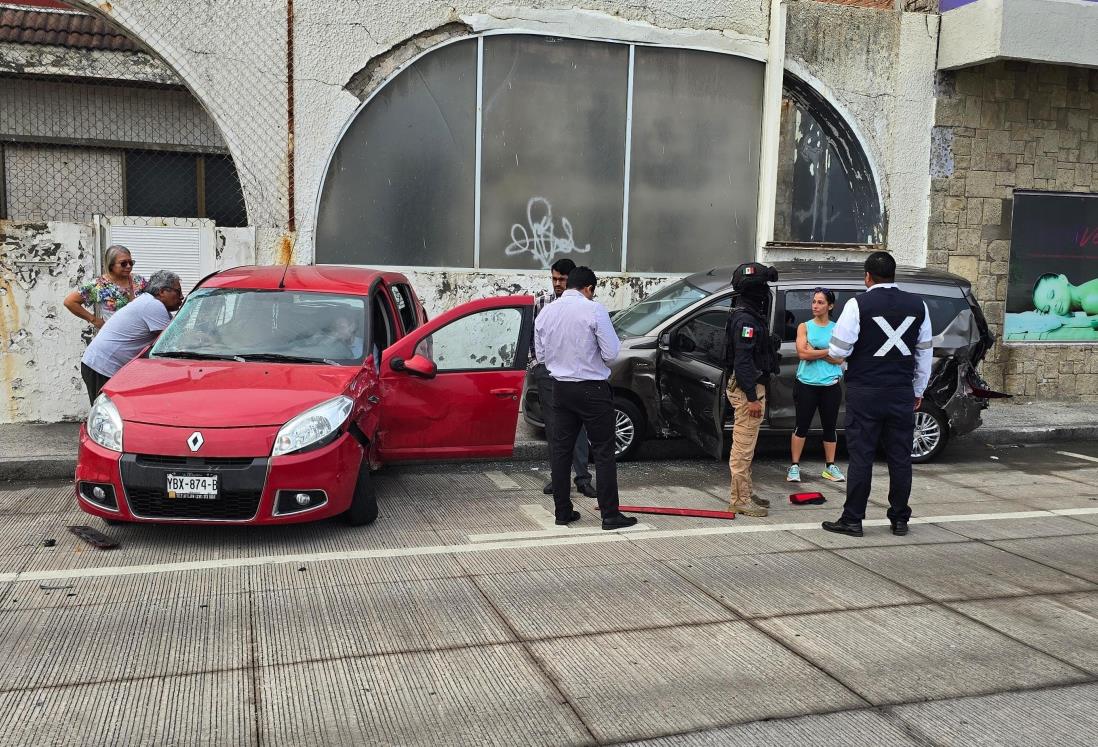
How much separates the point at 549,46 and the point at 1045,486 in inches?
277

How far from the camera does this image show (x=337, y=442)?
19.2ft

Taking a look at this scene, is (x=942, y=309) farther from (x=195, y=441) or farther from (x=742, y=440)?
(x=195, y=441)

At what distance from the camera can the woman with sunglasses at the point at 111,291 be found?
26.0 ft

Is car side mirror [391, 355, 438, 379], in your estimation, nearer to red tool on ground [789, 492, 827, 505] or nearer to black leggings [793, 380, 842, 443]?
red tool on ground [789, 492, 827, 505]

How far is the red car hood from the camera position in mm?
5648

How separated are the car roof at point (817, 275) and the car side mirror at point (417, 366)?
313cm

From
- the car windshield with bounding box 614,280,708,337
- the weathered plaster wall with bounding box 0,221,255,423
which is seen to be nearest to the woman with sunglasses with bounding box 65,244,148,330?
the weathered plaster wall with bounding box 0,221,255,423

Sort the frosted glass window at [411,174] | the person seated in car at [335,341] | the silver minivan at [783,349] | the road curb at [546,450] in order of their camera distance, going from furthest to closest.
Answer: the frosted glass window at [411,174]
the silver minivan at [783,349]
the road curb at [546,450]
the person seated in car at [335,341]

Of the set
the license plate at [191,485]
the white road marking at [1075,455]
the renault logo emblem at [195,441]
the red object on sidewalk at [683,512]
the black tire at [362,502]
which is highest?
the renault logo emblem at [195,441]

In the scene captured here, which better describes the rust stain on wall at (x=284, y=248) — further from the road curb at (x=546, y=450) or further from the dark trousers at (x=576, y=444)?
the dark trousers at (x=576, y=444)

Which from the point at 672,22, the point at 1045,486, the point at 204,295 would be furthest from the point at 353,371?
the point at 672,22

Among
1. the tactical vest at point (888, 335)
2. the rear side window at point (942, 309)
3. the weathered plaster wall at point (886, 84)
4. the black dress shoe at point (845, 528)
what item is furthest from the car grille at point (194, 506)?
the weathered plaster wall at point (886, 84)

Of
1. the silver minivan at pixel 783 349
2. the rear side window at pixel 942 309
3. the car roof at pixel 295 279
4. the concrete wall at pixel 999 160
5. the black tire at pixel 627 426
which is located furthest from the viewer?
the concrete wall at pixel 999 160

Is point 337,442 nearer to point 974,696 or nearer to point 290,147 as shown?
point 974,696
